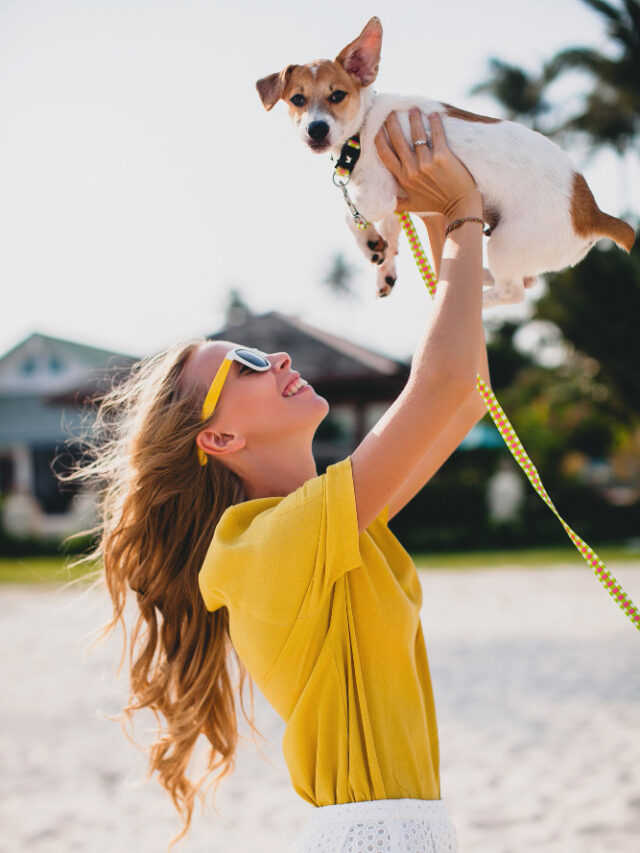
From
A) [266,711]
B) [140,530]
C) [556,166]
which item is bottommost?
[266,711]

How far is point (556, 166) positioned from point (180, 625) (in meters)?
1.58

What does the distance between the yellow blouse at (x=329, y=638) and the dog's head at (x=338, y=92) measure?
35.6 inches

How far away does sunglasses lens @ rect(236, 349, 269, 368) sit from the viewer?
196cm

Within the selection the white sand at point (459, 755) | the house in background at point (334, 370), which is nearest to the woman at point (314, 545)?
the white sand at point (459, 755)

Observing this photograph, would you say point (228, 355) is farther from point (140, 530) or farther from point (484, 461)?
point (484, 461)

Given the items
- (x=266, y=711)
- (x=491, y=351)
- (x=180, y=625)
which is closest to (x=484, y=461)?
(x=266, y=711)

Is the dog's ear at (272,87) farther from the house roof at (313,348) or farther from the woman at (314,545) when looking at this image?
the house roof at (313,348)

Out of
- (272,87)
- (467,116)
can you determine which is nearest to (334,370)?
(272,87)

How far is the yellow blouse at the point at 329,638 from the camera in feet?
5.45

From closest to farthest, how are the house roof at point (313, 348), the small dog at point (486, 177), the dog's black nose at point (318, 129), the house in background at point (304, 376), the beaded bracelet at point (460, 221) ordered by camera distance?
the beaded bracelet at point (460, 221), the small dog at point (486, 177), the dog's black nose at point (318, 129), the house roof at point (313, 348), the house in background at point (304, 376)

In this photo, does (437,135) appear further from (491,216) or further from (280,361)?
(280,361)

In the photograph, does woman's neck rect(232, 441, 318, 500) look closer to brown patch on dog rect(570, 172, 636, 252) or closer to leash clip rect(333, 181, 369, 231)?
leash clip rect(333, 181, 369, 231)

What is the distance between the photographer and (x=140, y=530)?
86.0 inches

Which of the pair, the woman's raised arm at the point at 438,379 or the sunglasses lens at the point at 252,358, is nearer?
the woman's raised arm at the point at 438,379
